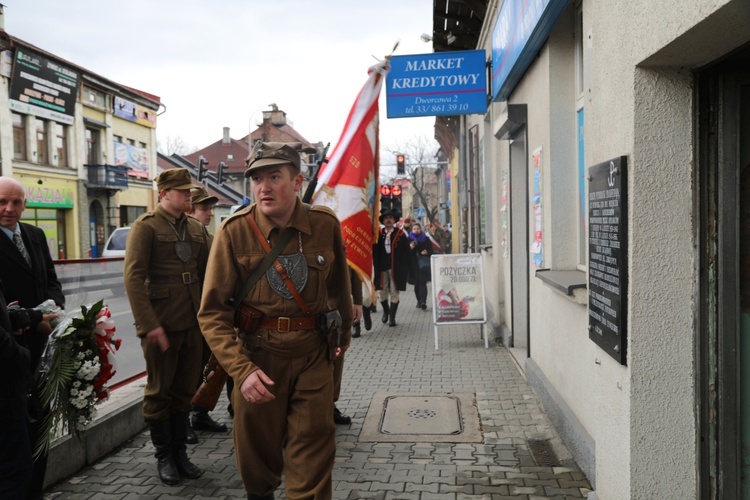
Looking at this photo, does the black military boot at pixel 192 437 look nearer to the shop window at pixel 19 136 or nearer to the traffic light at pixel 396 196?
the traffic light at pixel 396 196

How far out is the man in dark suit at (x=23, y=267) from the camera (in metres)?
3.81

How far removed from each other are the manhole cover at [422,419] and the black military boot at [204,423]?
3.89 feet

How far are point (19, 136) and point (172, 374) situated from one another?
3190 cm

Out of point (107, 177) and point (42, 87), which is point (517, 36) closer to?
point (42, 87)

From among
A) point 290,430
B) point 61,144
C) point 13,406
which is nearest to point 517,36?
point 290,430

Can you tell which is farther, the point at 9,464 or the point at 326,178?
the point at 326,178

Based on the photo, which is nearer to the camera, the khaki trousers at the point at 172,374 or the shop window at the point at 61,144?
the khaki trousers at the point at 172,374

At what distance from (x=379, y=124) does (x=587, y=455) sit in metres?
3.31

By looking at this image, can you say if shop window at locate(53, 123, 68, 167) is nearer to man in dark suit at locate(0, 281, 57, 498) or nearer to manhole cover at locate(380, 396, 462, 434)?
manhole cover at locate(380, 396, 462, 434)

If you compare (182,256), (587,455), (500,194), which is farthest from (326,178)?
(500,194)

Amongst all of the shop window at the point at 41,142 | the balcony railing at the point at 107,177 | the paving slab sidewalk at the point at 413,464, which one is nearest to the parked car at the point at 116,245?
the paving slab sidewalk at the point at 413,464

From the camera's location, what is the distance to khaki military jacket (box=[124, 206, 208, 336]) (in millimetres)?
4566

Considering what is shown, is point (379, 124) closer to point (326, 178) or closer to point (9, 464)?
point (326, 178)

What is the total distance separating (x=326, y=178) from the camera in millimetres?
5945
